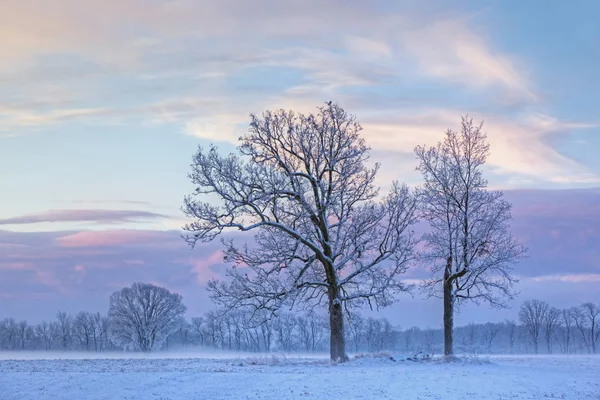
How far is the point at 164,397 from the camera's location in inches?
839

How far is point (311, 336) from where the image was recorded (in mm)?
112250

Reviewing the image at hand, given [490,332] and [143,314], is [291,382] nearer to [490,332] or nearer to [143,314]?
[143,314]

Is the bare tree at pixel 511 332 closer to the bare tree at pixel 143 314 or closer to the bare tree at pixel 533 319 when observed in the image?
the bare tree at pixel 533 319

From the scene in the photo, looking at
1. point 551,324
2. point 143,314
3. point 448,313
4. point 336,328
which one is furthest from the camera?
Result: point 551,324

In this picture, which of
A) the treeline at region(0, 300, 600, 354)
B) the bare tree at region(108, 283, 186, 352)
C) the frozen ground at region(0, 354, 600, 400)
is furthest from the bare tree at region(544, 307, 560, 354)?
the frozen ground at region(0, 354, 600, 400)

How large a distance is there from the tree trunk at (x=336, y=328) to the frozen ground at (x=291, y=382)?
317 cm

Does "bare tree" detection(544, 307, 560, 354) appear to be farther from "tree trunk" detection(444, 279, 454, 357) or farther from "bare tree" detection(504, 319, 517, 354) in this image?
"tree trunk" detection(444, 279, 454, 357)

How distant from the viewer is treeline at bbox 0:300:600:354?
317 feet

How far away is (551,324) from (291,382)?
84.2 m

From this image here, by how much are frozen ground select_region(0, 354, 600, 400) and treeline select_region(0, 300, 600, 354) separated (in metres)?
61.3

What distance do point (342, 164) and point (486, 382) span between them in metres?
13.3

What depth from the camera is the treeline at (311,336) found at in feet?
317

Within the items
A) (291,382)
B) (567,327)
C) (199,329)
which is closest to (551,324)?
(567,327)

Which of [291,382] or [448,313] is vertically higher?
[448,313]
